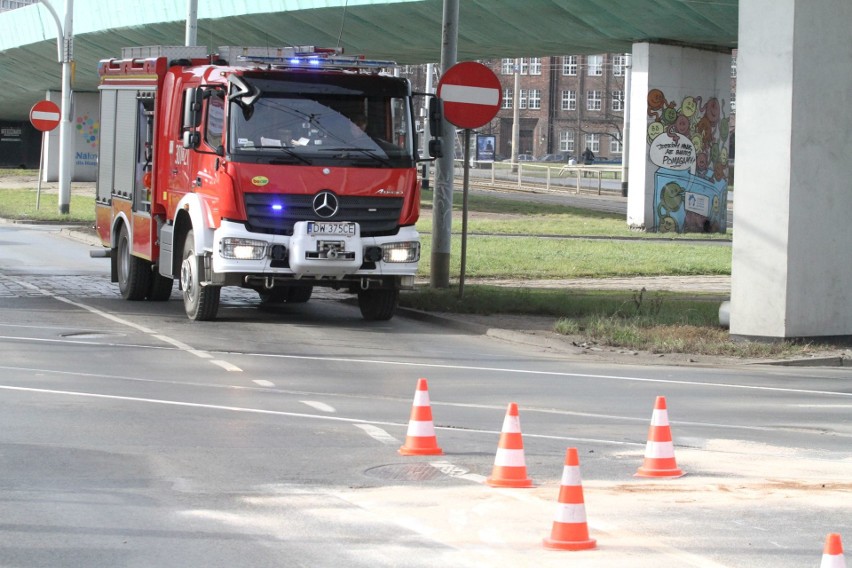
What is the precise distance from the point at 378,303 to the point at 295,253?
1.99 m

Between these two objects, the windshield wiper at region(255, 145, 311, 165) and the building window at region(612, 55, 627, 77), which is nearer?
the windshield wiper at region(255, 145, 311, 165)

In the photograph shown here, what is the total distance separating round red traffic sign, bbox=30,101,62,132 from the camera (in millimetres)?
39744

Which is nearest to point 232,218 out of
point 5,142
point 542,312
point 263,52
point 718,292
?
point 263,52

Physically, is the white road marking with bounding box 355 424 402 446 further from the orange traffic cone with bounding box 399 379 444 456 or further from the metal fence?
the metal fence

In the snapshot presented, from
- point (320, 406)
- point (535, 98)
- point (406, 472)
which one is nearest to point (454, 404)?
point (320, 406)

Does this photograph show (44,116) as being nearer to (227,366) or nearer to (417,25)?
(417,25)

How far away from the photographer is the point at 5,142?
95062 millimetres

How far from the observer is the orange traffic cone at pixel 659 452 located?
8.45 meters

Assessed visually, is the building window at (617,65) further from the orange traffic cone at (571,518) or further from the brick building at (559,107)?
the orange traffic cone at (571,518)

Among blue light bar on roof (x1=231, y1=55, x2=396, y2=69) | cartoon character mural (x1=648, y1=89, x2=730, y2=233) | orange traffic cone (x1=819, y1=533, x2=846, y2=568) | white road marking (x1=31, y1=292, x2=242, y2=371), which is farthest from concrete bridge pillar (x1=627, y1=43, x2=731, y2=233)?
orange traffic cone (x1=819, y1=533, x2=846, y2=568)

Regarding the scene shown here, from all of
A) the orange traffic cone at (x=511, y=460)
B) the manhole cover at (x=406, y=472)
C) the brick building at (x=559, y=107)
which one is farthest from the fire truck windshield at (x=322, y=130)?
the brick building at (x=559, y=107)

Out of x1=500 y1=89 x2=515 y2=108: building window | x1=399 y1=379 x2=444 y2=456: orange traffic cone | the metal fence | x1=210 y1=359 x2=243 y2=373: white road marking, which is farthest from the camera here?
x1=500 y1=89 x2=515 y2=108: building window

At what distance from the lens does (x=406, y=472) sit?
8.50 metres

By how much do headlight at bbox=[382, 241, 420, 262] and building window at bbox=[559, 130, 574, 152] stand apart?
106 meters
